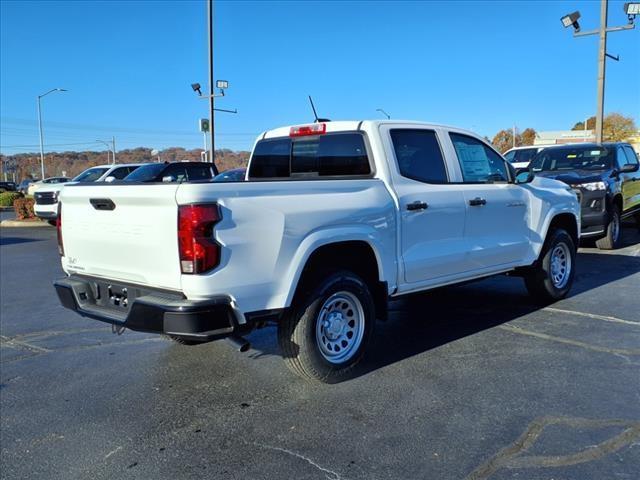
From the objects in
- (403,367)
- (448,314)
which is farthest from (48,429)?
(448,314)

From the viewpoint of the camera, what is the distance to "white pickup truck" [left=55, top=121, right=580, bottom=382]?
11.8 ft

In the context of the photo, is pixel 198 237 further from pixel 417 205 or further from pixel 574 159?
pixel 574 159

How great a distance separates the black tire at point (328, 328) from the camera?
4164 mm

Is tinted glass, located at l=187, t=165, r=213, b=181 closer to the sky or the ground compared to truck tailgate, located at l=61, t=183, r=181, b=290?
closer to the sky

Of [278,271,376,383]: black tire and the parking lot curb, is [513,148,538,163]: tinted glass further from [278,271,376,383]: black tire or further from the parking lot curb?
the parking lot curb

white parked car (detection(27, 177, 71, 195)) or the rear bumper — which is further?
white parked car (detection(27, 177, 71, 195))

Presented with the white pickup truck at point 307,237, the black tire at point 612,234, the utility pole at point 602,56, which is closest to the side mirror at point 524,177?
the white pickup truck at point 307,237

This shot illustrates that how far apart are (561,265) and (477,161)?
2015 mm

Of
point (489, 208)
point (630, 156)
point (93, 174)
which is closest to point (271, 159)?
point (489, 208)

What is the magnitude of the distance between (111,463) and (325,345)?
5.63ft

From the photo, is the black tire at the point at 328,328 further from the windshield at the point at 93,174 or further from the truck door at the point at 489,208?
the windshield at the point at 93,174

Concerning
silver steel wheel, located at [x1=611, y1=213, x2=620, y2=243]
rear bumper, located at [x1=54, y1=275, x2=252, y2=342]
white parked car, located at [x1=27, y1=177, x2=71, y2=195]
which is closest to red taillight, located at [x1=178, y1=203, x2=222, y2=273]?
rear bumper, located at [x1=54, y1=275, x2=252, y2=342]

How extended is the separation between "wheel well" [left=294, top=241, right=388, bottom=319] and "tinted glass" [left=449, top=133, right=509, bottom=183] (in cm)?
155

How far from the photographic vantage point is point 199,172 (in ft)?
54.4
